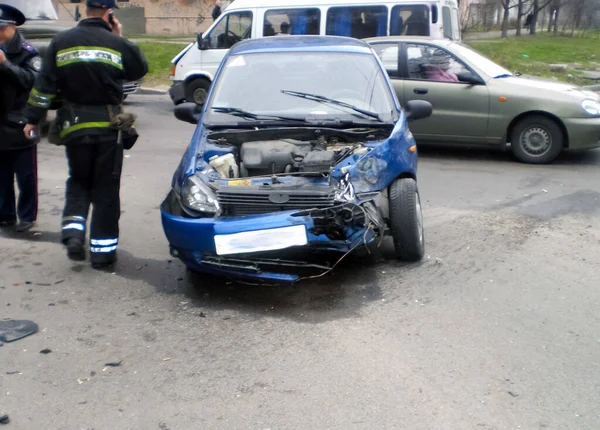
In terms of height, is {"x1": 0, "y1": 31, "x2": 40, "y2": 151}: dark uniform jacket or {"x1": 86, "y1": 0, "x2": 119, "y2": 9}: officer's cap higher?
{"x1": 86, "y1": 0, "x2": 119, "y2": 9}: officer's cap

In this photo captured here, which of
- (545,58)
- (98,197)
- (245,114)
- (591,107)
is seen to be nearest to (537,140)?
(591,107)

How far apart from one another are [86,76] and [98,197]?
922 millimetres

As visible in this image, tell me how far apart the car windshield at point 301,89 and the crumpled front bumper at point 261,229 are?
1253 mm

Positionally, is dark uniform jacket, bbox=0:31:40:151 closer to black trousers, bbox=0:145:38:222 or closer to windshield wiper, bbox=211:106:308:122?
black trousers, bbox=0:145:38:222

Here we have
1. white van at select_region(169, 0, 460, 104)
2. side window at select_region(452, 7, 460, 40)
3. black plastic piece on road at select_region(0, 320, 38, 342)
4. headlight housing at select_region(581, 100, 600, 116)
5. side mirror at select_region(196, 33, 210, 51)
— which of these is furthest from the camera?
side mirror at select_region(196, 33, 210, 51)

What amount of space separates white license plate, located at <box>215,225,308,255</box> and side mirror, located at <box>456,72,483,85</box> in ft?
18.7

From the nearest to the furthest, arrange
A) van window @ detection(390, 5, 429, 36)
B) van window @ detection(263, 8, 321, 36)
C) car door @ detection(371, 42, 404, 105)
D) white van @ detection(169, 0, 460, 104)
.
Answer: car door @ detection(371, 42, 404, 105) → van window @ detection(390, 5, 429, 36) → white van @ detection(169, 0, 460, 104) → van window @ detection(263, 8, 321, 36)

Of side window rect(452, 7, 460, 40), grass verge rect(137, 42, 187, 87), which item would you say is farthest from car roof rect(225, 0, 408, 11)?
grass verge rect(137, 42, 187, 87)

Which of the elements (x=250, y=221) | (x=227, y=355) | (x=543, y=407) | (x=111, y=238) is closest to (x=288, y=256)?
(x=250, y=221)

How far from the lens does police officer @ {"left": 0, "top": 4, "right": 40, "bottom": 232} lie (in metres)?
6.29

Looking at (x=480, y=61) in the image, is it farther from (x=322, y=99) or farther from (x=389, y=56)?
(x=322, y=99)

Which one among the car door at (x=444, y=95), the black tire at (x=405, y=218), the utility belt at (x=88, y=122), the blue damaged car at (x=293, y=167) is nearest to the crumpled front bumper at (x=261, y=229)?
the blue damaged car at (x=293, y=167)

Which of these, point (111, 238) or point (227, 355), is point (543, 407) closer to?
point (227, 355)

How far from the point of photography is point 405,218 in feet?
17.9
